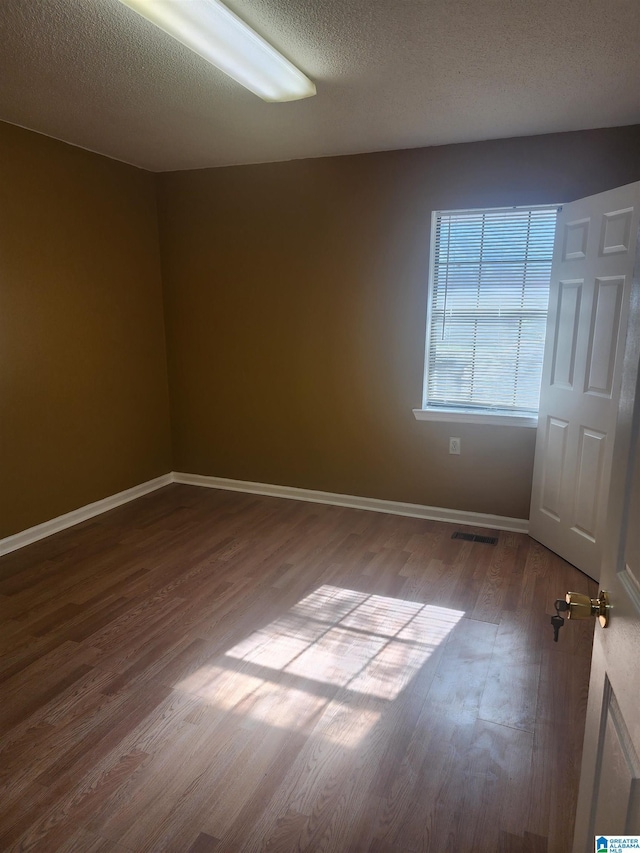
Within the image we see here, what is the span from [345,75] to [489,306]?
170 centimetres

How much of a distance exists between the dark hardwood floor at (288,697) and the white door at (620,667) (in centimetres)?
69

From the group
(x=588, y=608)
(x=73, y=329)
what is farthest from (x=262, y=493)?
(x=588, y=608)

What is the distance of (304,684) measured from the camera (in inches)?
85.4

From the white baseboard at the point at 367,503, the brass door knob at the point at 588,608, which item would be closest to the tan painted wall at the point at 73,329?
the white baseboard at the point at 367,503

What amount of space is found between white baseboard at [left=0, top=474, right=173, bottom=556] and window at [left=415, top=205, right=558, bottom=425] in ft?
7.53

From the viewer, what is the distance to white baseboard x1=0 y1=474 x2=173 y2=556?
335 centimetres

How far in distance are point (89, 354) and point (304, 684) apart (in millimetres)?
2710

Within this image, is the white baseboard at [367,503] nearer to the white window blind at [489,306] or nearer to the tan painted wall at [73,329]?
the tan painted wall at [73,329]

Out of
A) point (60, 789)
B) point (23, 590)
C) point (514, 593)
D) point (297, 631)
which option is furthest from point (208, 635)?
point (514, 593)

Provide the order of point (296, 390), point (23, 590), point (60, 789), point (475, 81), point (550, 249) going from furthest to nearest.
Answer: point (296, 390)
point (550, 249)
point (23, 590)
point (475, 81)
point (60, 789)

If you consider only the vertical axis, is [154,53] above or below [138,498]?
above

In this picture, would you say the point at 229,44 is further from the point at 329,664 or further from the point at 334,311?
the point at 329,664

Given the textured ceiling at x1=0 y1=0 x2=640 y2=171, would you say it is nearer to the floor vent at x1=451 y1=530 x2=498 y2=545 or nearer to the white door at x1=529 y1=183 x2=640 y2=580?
the white door at x1=529 y1=183 x2=640 y2=580

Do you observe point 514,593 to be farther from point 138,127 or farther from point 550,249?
point 138,127
